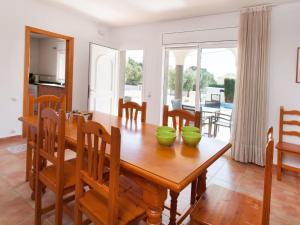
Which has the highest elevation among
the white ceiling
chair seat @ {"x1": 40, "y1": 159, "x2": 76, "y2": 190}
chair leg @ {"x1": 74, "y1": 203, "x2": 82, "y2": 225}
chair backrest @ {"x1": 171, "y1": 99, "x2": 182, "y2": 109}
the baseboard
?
the white ceiling

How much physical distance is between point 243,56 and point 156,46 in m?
1.85

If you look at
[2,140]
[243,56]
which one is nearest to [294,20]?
[243,56]

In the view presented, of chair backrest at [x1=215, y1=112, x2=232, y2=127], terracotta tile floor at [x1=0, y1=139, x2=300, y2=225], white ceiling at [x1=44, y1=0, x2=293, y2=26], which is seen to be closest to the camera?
terracotta tile floor at [x1=0, y1=139, x2=300, y2=225]

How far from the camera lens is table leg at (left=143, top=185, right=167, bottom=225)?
48.0 inches

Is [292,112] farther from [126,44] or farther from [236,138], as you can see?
[126,44]

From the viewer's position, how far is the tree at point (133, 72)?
16.8 ft

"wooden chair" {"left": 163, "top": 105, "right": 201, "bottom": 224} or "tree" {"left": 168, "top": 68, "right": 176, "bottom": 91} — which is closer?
"wooden chair" {"left": 163, "top": 105, "right": 201, "bottom": 224}

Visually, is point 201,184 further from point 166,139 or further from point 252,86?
point 252,86

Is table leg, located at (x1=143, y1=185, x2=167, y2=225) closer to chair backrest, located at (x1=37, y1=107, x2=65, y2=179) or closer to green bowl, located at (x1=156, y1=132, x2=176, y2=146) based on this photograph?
green bowl, located at (x1=156, y1=132, x2=176, y2=146)

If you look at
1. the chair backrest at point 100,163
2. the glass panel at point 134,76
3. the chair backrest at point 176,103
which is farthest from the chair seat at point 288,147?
the glass panel at point 134,76

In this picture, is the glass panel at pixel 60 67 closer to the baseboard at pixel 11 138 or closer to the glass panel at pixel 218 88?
the baseboard at pixel 11 138

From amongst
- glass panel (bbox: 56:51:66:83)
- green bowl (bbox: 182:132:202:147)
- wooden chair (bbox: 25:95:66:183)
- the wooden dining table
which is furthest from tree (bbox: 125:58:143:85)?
green bowl (bbox: 182:132:202:147)

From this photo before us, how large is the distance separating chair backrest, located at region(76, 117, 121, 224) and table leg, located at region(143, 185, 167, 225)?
18 centimetres

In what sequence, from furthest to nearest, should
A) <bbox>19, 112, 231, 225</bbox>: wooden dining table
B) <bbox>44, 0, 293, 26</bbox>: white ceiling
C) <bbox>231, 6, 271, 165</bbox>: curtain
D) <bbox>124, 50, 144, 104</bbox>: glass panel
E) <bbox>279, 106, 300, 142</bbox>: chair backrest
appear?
<bbox>124, 50, 144, 104</bbox>: glass panel
<bbox>44, 0, 293, 26</bbox>: white ceiling
<bbox>231, 6, 271, 165</bbox>: curtain
<bbox>279, 106, 300, 142</bbox>: chair backrest
<bbox>19, 112, 231, 225</bbox>: wooden dining table
